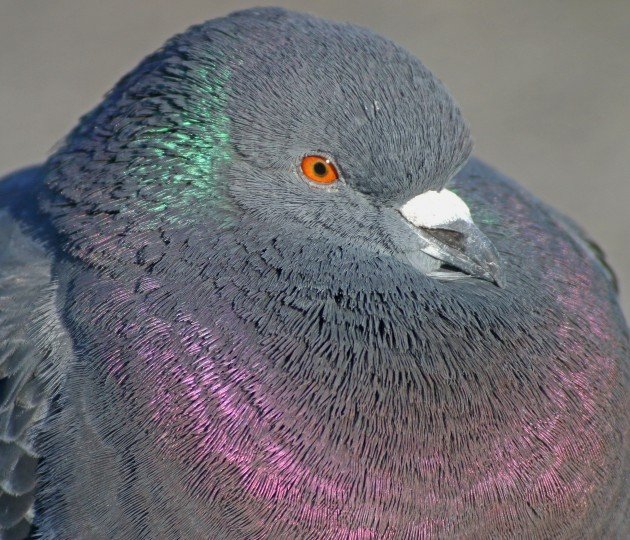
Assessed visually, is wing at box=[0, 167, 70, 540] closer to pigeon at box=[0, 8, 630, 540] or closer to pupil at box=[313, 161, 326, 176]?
pigeon at box=[0, 8, 630, 540]

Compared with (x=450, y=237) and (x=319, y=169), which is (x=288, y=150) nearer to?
(x=319, y=169)

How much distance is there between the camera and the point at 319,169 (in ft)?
12.3

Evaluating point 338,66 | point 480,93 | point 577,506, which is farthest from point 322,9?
point 577,506

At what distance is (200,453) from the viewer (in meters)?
3.46

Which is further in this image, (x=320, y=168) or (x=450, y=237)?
(x=450, y=237)

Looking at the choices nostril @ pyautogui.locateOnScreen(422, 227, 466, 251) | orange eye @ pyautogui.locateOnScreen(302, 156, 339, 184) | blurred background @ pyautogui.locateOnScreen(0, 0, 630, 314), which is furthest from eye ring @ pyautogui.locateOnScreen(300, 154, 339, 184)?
blurred background @ pyautogui.locateOnScreen(0, 0, 630, 314)

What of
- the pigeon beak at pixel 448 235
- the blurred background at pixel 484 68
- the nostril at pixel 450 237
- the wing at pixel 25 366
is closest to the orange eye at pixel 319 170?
the pigeon beak at pixel 448 235

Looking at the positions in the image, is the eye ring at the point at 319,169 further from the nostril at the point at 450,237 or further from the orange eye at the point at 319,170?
the nostril at the point at 450,237

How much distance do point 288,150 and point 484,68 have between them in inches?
287

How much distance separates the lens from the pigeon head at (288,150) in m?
3.68

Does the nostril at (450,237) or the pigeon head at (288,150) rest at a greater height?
the pigeon head at (288,150)

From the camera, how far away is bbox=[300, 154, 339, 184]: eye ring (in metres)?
3.74

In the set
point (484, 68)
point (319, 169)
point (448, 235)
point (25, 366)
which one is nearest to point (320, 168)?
point (319, 169)

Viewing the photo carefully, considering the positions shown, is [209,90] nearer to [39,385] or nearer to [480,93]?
[39,385]
